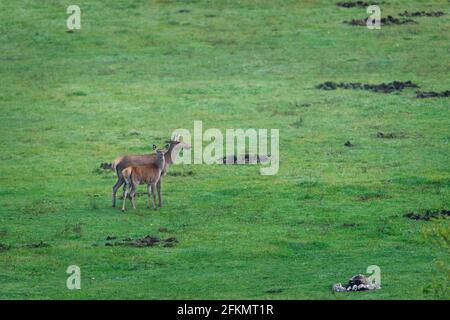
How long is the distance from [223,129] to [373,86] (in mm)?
7433

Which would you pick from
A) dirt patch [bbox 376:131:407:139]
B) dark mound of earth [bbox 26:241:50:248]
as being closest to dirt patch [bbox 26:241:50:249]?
dark mound of earth [bbox 26:241:50:248]

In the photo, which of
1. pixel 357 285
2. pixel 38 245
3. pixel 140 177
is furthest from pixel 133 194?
pixel 357 285

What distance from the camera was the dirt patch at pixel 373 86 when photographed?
1657 inches

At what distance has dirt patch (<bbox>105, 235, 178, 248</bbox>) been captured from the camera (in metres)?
26.0

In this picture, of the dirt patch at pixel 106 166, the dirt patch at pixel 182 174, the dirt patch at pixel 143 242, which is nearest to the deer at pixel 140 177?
the dirt patch at pixel 143 242

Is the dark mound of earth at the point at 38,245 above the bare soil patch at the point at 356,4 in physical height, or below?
below

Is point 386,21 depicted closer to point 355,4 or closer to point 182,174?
Answer: point 355,4

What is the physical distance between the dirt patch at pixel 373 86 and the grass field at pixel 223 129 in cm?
55

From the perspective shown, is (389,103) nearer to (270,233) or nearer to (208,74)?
(208,74)

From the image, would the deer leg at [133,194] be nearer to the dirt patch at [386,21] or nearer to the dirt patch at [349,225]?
the dirt patch at [349,225]

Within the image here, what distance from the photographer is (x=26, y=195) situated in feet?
102

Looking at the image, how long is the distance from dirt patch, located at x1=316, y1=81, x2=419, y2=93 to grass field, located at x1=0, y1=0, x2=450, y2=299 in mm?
552

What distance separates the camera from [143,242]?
26.2m
